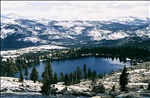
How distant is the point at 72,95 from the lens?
166875mm

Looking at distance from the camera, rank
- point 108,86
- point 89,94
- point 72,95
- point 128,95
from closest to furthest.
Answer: point 128,95
point 89,94
point 72,95
point 108,86

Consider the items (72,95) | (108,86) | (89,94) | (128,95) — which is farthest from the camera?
(108,86)

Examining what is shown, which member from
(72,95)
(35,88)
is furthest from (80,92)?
(35,88)

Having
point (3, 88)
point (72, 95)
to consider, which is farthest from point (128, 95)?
point (3, 88)

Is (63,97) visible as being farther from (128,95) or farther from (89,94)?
(128,95)

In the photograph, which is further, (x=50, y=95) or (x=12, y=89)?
(x=12, y=89)

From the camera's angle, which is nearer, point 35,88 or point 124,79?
point 124,79

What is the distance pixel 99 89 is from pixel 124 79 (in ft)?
54.4

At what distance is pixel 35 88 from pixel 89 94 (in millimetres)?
52418

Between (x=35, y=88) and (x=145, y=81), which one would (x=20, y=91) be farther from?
(x=145, y=81)

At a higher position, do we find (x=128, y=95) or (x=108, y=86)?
(x=128, y=95)

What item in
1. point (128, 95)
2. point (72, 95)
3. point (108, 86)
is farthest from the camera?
point (108, 86)

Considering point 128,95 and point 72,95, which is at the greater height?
point 128,95

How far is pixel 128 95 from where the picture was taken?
103625 mm
